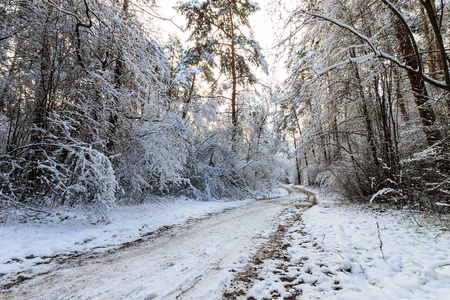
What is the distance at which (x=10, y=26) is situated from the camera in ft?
14.7

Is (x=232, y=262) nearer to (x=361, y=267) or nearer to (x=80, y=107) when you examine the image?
(x=361, y=267)

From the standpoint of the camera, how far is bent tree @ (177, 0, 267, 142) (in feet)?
34.9

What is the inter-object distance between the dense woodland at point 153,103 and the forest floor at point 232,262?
924 millimetres

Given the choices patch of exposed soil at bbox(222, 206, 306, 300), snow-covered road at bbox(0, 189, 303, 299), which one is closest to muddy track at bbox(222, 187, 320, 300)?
patch of exposed soil at bbox(222, 206, 306, 300)

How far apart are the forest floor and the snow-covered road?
0.01m

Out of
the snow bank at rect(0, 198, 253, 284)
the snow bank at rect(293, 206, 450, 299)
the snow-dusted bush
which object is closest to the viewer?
the snow bank at rect(293, 206, 450, 299)

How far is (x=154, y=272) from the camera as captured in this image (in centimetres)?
237

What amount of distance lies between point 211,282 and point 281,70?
187 inches

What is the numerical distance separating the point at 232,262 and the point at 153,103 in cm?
539

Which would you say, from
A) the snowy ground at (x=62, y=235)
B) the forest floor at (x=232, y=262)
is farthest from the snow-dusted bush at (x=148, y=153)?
the forest floor at (x=232, y=262)

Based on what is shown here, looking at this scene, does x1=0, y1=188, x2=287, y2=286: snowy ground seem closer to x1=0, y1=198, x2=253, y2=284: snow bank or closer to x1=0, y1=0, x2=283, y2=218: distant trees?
x1=0, y1=198, x2=253, y2=284: snow bank

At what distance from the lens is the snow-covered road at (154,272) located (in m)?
1.96

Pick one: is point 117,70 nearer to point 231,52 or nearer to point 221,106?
point 221,106

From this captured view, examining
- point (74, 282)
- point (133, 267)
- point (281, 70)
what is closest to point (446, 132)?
point (281, 70)
